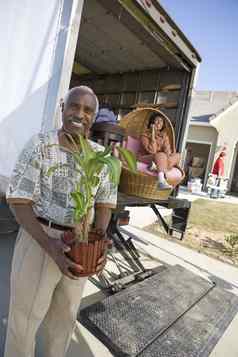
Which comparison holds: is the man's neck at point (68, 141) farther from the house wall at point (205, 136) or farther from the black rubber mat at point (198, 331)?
the house wall at point (205, 136)

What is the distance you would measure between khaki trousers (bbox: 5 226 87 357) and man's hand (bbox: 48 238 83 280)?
0.09 m

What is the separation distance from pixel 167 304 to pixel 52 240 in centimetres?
170

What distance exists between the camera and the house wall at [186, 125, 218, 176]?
1227cm

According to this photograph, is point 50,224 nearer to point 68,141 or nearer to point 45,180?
point 45,180

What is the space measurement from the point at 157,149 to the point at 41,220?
2484 millimetres

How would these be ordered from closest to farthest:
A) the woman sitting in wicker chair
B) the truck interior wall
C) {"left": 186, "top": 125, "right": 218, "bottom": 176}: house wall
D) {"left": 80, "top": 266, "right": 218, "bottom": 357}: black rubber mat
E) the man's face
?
1. the man's face
2. {"left": 80, "top": 266, "right": 218, "bottom": 357}: black rubber mat
3. the woman sitting in wicker chair
4. the truck interior wall
5. {"left": 186, "top": 125, "right": 218, "bottom": 176}: house wall

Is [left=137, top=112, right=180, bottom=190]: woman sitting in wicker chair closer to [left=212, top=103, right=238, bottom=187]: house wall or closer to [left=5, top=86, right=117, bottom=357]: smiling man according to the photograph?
[left=5, top=86, right=117, bottom=357]: smiling man

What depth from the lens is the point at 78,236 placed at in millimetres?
1028

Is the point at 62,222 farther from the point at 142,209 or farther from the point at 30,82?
the point at 142,209

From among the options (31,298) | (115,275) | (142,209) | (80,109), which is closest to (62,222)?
(31,298)

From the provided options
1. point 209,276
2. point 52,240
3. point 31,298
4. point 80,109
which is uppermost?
point 80,109

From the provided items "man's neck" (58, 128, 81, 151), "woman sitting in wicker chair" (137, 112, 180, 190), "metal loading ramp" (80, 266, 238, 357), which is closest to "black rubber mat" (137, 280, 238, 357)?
"metal loading ramp" (80, 266, 238, 357)

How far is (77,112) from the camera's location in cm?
110

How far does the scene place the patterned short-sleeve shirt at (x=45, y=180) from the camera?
103 centimetres
